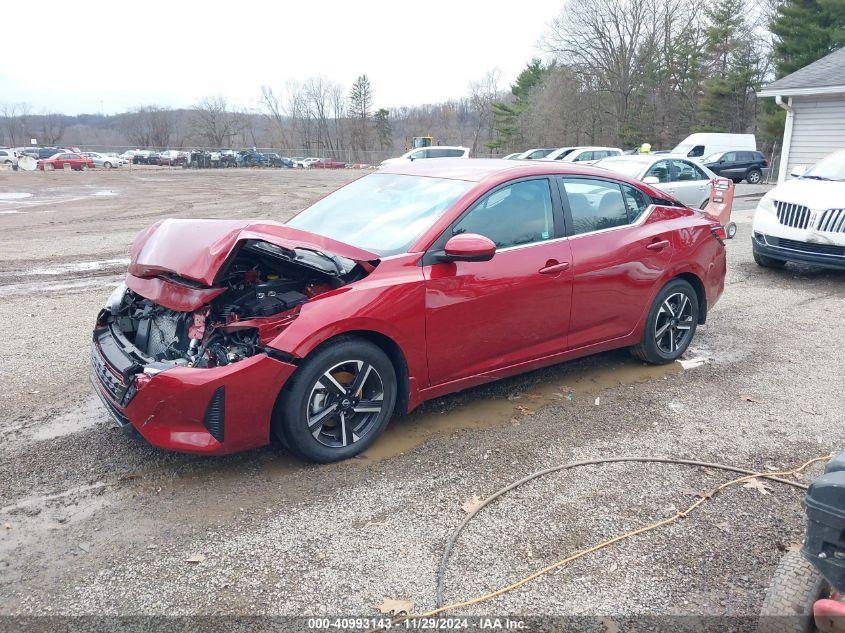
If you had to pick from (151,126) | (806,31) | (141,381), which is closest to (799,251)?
(141,381)

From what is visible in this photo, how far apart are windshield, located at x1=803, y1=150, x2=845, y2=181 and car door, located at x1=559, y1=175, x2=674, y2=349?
5.59 meters

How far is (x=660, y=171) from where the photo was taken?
A: 42.7 feet

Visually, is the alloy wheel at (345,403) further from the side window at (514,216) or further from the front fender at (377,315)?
the side window at (514,216)

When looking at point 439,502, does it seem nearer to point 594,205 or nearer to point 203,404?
point 203,404

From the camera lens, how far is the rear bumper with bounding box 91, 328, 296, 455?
3.27 metres

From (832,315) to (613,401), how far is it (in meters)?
→ 4.02

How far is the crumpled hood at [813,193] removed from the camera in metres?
8.30

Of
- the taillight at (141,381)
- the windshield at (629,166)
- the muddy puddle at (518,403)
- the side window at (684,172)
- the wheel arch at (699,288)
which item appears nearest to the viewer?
the taillight at (141,381)

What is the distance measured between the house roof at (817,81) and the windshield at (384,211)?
56.1 ft

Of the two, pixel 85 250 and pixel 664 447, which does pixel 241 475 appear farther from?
pixel 85 250

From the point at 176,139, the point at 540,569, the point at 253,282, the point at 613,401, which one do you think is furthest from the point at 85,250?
the point at 176,139

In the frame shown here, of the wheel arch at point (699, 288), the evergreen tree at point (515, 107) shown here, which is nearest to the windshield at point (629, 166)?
the wheel arch at point (699, 288)

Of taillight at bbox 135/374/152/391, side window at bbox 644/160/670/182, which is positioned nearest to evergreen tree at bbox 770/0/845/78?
side window at bbox 644/160/670/182

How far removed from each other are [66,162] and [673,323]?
53066mm
